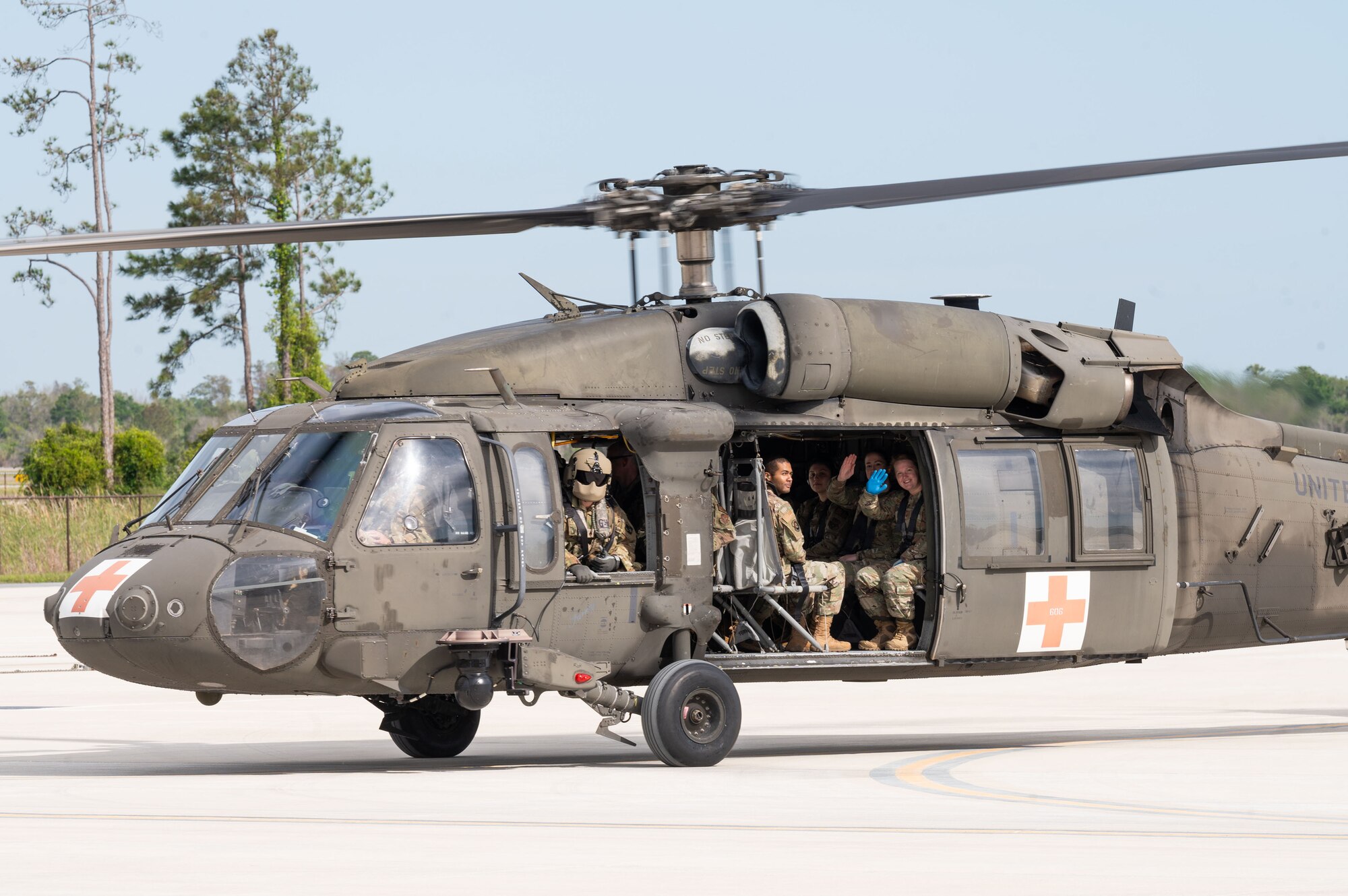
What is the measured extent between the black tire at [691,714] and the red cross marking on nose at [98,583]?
329cm

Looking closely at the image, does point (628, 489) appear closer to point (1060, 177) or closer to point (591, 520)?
point (591, 520)

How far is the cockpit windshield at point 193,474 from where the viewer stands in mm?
11578

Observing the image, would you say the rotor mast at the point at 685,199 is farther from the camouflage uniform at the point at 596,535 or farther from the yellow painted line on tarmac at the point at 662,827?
the yellow painted line on tarmac at the point at 662,827

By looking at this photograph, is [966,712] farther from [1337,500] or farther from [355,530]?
[355,530]

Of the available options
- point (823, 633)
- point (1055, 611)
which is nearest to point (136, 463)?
point (823, 633)

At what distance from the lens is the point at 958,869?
24.6ft

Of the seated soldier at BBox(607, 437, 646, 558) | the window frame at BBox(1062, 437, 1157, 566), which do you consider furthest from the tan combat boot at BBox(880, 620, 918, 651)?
the seated soldier at BBox(607, 437, 646, 558)

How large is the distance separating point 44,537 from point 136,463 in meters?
8.47

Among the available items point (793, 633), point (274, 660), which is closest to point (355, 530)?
point (274, 660)

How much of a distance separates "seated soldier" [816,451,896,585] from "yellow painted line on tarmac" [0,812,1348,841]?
4.53 metres

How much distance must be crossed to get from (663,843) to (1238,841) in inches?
102

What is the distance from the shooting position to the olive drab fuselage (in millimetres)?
10977

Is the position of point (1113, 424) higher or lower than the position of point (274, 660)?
higher

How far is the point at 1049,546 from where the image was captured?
13.2 metres
